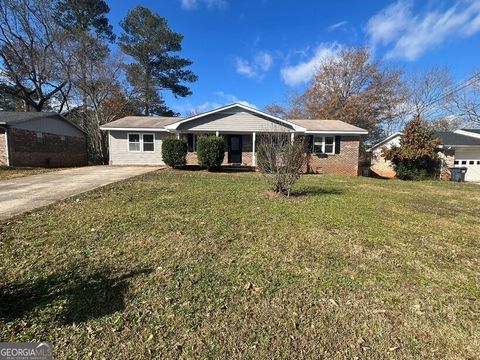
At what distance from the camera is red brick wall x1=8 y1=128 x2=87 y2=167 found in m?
15.5

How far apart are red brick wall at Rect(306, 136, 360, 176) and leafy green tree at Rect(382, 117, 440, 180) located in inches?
79.6

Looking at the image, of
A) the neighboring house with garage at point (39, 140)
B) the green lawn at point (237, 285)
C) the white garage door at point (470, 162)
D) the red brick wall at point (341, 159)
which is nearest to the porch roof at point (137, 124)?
the neighboring house with garage at point (39, 140)

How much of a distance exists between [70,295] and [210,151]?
11.2m

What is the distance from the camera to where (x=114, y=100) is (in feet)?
83.3

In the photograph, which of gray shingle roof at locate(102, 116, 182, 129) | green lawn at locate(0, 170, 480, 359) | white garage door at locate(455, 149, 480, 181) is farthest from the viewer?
white garage door at locate(455, 149, 480, 181)

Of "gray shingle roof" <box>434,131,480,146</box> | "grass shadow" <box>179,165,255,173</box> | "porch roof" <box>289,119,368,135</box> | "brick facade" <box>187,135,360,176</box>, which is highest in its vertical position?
"porch roof" <box>289,119,368,135</box>

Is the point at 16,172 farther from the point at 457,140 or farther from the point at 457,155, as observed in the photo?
the point at 457,140

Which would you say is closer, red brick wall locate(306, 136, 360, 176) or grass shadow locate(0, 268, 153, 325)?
grass shadow locate(0, 268, 153, 325)

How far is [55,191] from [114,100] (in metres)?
20.8

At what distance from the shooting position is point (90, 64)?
2336cm

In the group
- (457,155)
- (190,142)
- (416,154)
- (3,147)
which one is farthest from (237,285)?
(457,155)

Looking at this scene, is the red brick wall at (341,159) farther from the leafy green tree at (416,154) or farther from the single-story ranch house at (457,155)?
the single-story ranch house at (457,155)

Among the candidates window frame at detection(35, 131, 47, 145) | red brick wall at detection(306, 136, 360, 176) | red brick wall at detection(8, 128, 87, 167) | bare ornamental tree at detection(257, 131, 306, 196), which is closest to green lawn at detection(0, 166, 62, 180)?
red brick wall at detection(8, 128, 87, 167)

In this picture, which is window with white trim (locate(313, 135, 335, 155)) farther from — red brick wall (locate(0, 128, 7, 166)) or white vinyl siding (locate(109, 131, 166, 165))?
red brick wall (locate(0, 128, 7, 166))
